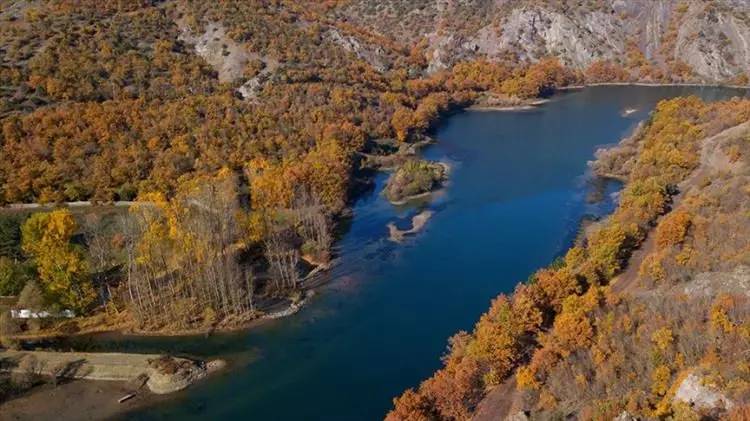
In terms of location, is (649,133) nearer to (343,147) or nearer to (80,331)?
(343,147)

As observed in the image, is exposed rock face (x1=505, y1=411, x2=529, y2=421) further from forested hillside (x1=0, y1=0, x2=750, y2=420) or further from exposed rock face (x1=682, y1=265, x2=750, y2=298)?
exposed rock face (x1=682, y1=265, x2=750, y2=298)

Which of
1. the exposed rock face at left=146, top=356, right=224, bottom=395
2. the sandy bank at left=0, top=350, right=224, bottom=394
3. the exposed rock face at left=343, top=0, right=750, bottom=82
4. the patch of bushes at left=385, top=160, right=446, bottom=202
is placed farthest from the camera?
the exposed rock face at left=343, top=0, right=750, bottom=82

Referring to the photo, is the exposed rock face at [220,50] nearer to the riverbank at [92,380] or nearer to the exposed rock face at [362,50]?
the exposed rock face at [362,50]

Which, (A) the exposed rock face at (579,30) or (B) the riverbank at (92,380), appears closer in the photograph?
(B) the riverbank at (92,380)

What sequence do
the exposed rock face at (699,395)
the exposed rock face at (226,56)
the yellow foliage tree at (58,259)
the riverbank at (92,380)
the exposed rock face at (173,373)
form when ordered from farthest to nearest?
the exposed rock face at (226,56) → the yellow foliage tree at (58,259) → the exposed rock face at (173,373) → the riverbank at (92,380) → the exposed rock face at (699,395)

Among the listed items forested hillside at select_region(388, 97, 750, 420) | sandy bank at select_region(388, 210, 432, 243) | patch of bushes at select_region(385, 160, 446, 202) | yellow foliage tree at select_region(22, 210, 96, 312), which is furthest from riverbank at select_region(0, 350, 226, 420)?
patch of bushes at select_region(385, 160, 446, 202)

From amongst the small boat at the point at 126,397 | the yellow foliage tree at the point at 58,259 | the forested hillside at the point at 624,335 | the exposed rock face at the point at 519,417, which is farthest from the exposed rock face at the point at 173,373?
the exposed rock face at the point at 519,417

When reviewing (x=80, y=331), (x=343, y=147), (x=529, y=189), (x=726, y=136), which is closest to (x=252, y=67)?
(x=343, y=147)

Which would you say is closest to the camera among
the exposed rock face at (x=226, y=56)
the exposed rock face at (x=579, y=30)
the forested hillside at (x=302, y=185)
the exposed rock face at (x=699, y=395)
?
the exposed rock face at (x=699, y=395)
